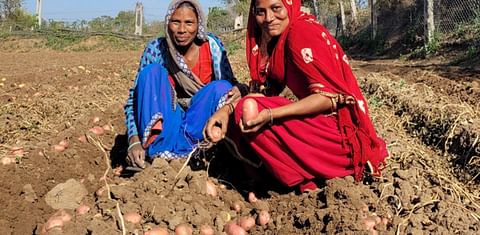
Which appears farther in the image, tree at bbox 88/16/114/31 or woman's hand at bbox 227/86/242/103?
tree at bbox 88/16/114/31

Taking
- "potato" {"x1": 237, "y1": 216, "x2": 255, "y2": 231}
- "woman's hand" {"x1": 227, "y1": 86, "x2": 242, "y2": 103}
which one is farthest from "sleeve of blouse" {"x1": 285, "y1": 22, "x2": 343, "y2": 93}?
"potato" {"x1": 237, "y1": 216, "x2": 255, "y2": 231}

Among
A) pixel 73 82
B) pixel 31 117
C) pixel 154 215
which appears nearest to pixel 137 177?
pixel 154 215

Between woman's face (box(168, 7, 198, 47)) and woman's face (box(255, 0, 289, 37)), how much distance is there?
64 centimetres

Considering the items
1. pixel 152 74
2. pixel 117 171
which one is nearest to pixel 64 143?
pixel 117 171

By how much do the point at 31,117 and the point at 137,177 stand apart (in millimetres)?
2645

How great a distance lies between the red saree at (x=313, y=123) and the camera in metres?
2.43

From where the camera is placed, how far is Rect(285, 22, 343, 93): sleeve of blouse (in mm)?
2406

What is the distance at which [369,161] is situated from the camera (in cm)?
263

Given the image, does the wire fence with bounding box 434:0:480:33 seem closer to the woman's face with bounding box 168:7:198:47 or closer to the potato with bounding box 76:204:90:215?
the woman's face with bounding box 168:7:198:47

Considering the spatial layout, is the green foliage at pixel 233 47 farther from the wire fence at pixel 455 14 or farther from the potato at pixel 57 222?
the potato at pixel 57 222

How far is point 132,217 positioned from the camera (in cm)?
229

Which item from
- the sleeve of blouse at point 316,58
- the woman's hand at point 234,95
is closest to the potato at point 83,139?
the woman's hand at point 234,95

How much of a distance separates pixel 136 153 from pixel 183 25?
32.0 inches

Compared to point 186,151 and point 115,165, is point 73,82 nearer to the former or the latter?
point 115,165
